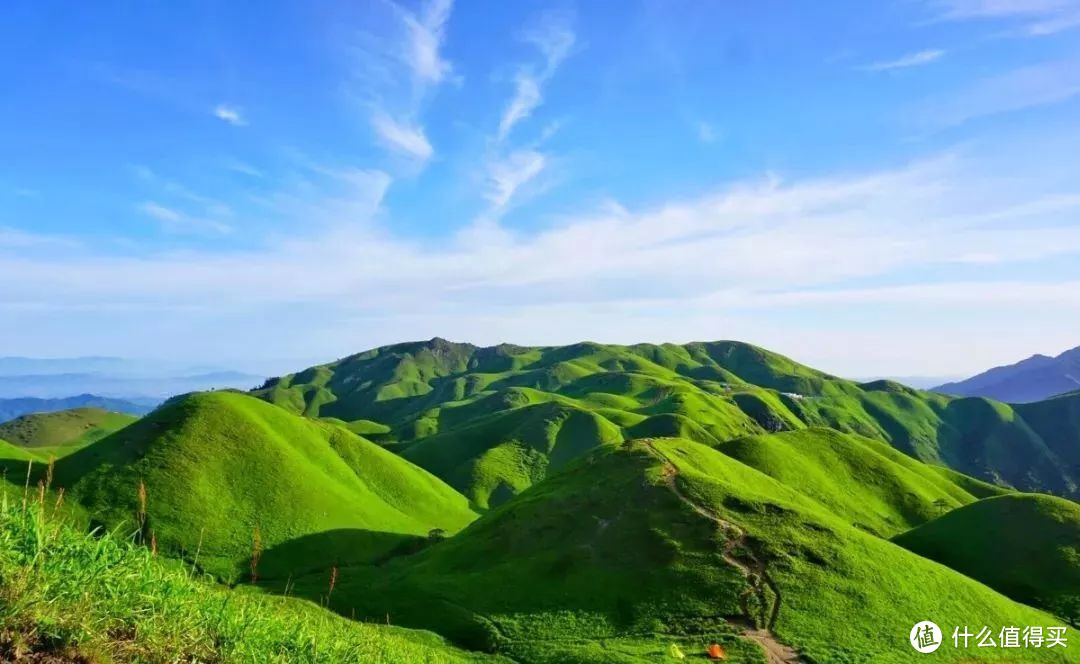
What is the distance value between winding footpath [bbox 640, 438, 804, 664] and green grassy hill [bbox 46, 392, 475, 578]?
38.3m

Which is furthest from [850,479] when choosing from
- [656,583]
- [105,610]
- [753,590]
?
[105,610]

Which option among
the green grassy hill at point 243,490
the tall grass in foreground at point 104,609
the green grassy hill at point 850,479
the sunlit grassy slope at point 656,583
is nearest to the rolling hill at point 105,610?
the tall grass in foreground at point 104,609

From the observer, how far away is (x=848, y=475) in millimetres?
105062

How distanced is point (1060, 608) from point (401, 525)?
7178cm

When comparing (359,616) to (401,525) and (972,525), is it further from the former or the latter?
(972,525)

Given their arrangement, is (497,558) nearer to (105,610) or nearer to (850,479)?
(105,610)

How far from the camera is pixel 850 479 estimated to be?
104188 mm

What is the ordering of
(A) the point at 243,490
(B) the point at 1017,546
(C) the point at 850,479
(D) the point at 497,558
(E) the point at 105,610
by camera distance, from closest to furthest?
(E) the point at 105,610
(D) the point at 497,558
(B) the point at 1017,546
(A) the point at 243,490
(C) the point at 850,479

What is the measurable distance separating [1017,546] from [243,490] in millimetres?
86478

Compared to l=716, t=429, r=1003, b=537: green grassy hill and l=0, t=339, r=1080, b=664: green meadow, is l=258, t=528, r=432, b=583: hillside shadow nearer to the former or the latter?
l=0, t=339, r=1080, b=664: green meadow

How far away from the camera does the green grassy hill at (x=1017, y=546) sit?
2315 inches

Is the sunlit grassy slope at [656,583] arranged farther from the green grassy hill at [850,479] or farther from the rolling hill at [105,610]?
the green grassy hill at [850,479]

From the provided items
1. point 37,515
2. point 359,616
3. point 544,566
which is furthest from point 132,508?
point 37,515

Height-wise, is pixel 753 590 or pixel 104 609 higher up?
pixel 104 609
